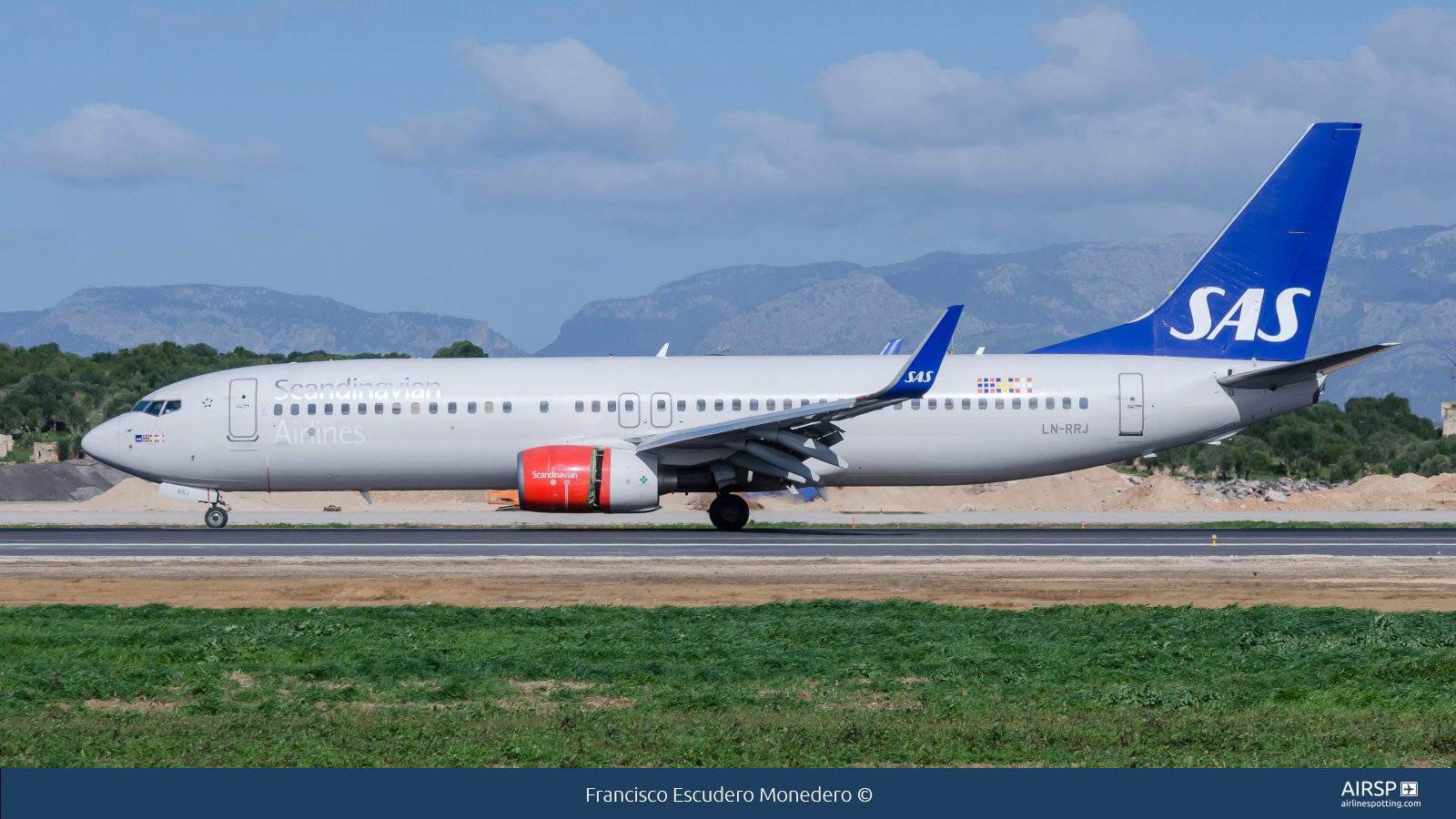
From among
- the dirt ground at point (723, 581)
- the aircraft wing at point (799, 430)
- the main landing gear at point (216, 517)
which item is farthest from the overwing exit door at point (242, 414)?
the aircraft wing at point (799, 430)

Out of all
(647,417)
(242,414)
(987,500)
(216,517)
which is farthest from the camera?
(987,500)

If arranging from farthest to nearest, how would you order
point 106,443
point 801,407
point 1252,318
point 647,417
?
point 1252,318 < point 106,443 < point 647,417 < point 801,407

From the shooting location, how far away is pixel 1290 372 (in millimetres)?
27594

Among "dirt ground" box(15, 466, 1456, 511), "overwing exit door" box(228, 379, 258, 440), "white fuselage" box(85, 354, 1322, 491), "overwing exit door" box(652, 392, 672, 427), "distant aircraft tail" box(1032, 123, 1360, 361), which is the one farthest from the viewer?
"dirt ground" box(15, 466, 1456, 511)

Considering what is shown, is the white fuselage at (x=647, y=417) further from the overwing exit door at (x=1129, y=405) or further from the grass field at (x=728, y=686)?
the grass field at (x=728, y=686)

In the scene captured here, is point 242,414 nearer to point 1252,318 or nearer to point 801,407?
point 801,407

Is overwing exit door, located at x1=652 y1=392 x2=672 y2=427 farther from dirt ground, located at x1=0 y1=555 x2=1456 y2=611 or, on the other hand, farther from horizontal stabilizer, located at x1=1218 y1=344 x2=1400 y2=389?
horizontal stabilizer, located at x1=1218 y1=344 x2=1400 y2=389

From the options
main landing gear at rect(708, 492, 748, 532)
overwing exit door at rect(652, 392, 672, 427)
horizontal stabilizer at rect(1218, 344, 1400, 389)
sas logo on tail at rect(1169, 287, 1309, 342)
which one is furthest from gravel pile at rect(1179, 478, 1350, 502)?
overwing exit door at rect(652, 392, 672, 427)

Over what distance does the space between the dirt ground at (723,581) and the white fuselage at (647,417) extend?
673cm

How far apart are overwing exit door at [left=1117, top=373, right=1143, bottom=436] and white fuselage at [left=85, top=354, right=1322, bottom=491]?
0.09ft

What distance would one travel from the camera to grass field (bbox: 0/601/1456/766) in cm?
903

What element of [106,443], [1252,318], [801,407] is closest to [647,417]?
[801,407]

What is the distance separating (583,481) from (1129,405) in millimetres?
11659

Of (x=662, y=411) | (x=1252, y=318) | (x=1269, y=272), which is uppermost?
(x=1269, y=272)
